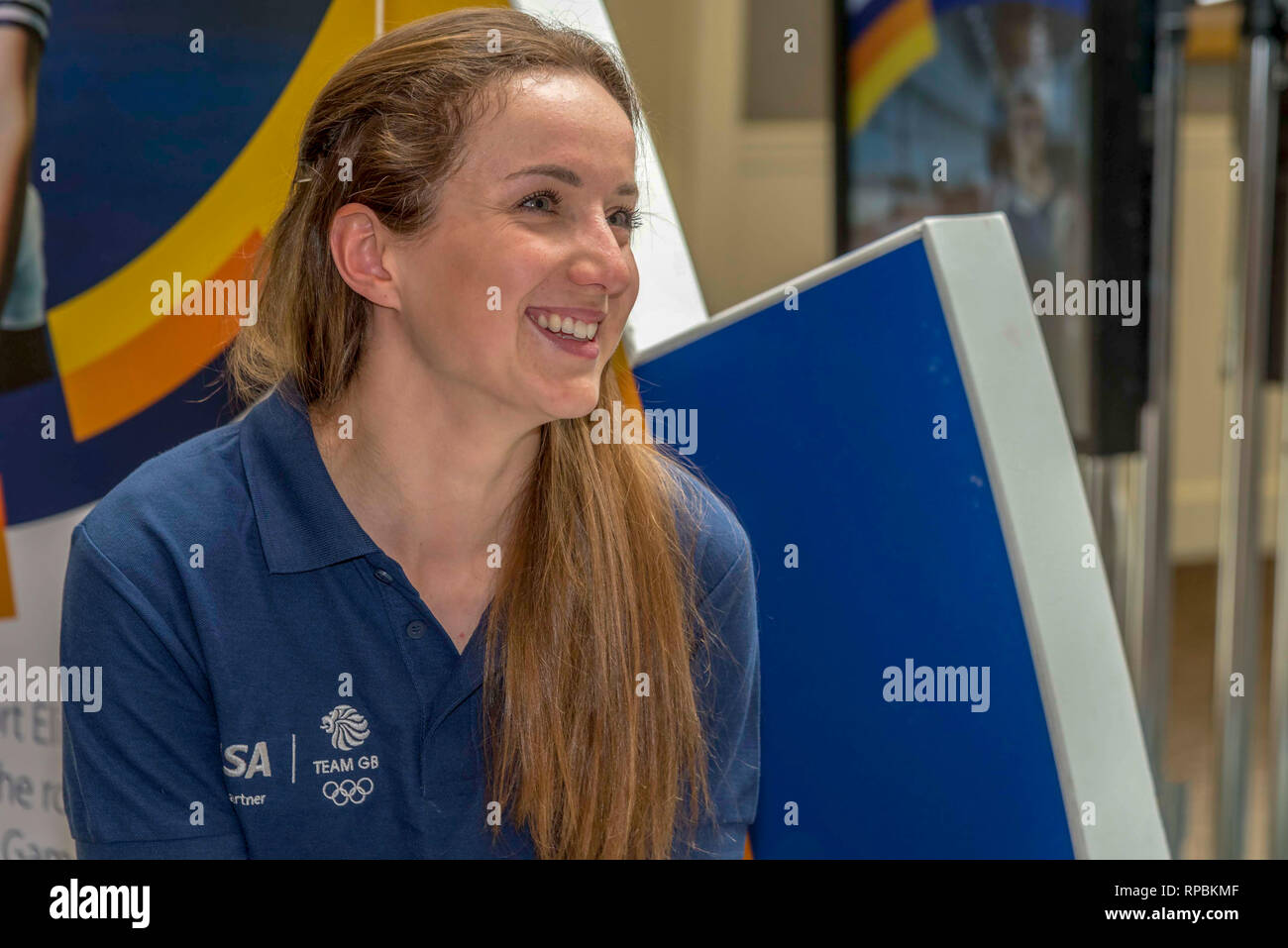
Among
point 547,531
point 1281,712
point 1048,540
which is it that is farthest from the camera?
point 1281,712

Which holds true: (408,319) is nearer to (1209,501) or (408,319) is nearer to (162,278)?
(162,278)

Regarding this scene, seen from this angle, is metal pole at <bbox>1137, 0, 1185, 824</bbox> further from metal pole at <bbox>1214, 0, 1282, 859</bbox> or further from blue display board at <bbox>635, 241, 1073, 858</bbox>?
blue display board at <bbox>635, 241, 1073, 858</bbox>

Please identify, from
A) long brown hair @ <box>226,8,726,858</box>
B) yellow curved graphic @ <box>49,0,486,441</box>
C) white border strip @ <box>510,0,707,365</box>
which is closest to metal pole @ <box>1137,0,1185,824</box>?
white border strip @ <box>510,0,707,365</box>

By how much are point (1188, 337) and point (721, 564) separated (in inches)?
104

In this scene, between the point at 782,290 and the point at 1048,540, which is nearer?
the point at 1048,540

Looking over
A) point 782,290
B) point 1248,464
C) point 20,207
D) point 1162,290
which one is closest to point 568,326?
point 782,290

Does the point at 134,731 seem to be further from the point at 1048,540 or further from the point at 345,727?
the point at 1048,540

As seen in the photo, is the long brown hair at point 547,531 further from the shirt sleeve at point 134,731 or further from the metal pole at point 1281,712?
the metal pole at point 1281,712

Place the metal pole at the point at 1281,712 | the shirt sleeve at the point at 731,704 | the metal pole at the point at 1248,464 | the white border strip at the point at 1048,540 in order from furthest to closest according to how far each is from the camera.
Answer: the metal pole at the point at 1281,712, the metal pole at the point at 1248,464, the shirt sleeve at the point at 731,704, the white border strip at the point at 1048,540

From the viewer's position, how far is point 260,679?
2.58 ft

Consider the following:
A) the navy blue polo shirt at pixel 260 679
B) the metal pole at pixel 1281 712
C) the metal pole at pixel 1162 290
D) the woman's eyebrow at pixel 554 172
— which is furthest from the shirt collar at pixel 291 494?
the metal pole at pixel 1281 712

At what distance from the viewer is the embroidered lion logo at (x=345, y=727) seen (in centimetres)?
79

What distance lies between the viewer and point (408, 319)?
0.84 m

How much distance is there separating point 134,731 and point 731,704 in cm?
38
